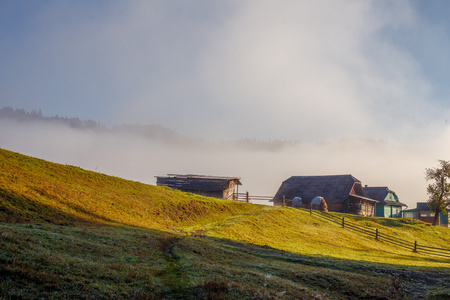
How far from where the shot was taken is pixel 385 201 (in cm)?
8488

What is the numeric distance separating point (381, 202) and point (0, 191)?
86.3 m

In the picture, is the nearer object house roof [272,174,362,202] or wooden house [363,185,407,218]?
house roof [272,174,362,202]

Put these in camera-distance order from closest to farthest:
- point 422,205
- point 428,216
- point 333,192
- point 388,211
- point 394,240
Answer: point 394,240 < point 333,192 < point 428,216 < point 388,211 < point 422,205

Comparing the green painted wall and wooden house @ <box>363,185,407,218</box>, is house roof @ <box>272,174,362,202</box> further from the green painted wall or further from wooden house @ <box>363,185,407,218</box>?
the green painted wall

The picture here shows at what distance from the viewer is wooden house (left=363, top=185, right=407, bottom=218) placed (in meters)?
84.9

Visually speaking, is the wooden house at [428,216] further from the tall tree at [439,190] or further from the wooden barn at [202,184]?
the wooden barn at [202,184]

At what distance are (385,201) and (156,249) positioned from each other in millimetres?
82453

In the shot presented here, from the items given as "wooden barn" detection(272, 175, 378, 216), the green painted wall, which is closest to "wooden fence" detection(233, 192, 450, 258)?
"wooden barn" detection(272, 175, 378, 216)

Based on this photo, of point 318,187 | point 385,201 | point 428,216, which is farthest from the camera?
point 385,201

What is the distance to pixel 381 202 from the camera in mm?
84688

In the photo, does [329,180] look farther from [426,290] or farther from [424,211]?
[426,290]

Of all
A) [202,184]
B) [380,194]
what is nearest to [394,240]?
[202,184]

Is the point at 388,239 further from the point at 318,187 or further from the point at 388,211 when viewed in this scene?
the point at 388,211

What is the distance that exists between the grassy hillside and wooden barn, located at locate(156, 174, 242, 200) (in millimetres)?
18893
